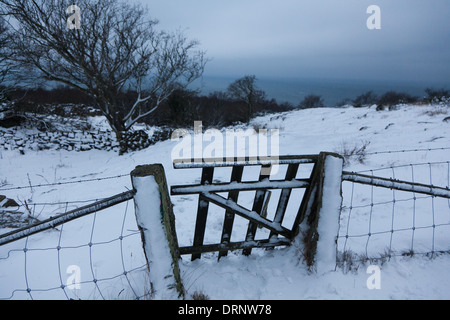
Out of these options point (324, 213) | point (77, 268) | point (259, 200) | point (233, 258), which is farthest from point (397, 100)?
point (77, 268)

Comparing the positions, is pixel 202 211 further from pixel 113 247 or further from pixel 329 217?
pixel 113 247

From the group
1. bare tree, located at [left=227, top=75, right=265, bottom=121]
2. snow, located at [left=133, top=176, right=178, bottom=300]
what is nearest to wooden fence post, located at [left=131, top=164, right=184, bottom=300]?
snow, located at [left=133, top=176, right=178, bottom=300]

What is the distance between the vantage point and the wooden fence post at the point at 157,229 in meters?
1.85

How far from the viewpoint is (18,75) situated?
441 inches

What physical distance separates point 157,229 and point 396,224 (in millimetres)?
3636

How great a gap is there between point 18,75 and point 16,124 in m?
2.46

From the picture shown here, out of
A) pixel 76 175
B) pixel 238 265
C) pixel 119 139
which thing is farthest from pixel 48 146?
pixel 238 265

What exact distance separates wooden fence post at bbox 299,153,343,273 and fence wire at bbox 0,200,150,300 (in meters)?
1.66

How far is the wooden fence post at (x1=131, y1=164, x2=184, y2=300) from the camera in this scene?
1.85 metres

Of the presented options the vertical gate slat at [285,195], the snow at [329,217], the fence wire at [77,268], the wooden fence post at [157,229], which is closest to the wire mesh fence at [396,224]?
the snow at [329,217]

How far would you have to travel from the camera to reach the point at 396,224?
363cm

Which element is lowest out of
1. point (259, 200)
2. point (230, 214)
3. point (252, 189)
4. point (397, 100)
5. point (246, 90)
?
point (230, 214)

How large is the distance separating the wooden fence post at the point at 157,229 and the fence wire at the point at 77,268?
9.2 inches

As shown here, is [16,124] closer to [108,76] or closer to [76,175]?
[108,76]
